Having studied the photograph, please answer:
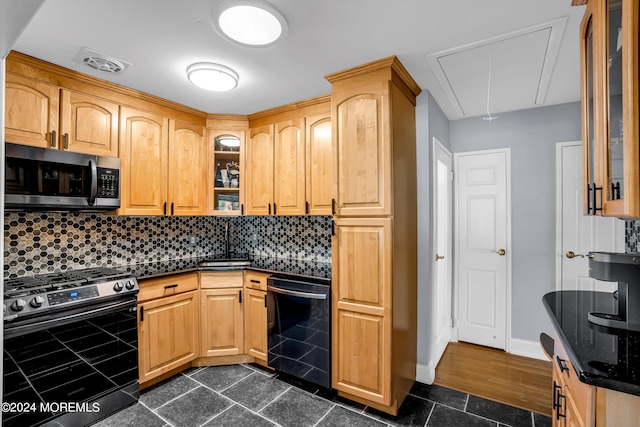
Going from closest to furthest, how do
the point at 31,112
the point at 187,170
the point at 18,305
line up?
the point at 18,305 → the point at 31,112 → the point at 187,170

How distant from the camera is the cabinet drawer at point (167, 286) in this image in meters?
2.48

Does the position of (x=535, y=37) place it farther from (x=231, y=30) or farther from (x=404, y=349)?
(x=404, y=349)

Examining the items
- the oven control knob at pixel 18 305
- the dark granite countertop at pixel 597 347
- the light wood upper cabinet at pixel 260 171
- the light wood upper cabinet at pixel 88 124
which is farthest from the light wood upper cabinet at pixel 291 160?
the oven control knob at pixel 18 305

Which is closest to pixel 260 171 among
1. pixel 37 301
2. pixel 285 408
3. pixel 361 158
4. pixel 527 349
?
pixel 361 158

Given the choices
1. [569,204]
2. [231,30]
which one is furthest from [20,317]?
[569,204]

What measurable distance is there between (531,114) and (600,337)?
2.55m

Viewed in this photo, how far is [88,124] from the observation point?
2.41 m

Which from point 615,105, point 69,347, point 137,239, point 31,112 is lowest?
point 69,347

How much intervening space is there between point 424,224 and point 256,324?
1.77 m

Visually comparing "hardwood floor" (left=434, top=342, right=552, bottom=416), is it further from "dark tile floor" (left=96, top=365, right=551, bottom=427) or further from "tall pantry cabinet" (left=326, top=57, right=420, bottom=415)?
"tall pantry cabinet" (left=326, top=57, right=420, bottom=415)

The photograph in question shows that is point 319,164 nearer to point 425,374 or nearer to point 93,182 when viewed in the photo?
point 93,182

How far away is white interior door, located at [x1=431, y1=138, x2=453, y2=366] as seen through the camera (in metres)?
2.82

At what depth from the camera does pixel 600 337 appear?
4.15 feet

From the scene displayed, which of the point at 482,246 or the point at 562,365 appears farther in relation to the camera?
the point at 482,246
